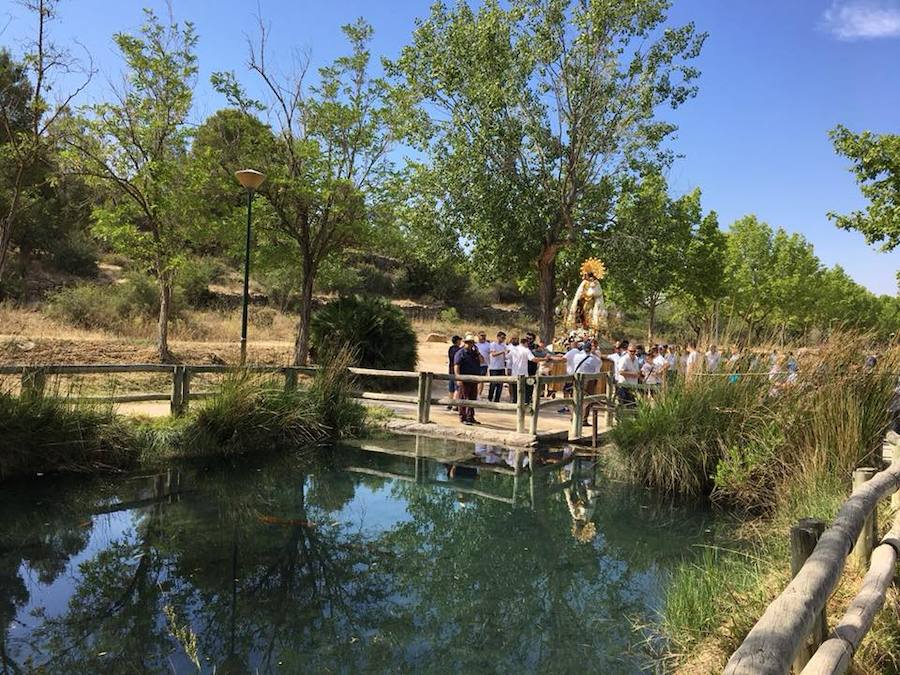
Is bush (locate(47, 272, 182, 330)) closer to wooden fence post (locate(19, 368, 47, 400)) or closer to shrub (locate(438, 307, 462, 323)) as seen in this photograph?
wooden fence post (locate(19, 368, 47, 400))

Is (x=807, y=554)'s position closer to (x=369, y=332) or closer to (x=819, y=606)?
(x=819, y=606)

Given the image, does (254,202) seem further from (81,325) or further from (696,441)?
(696,441)

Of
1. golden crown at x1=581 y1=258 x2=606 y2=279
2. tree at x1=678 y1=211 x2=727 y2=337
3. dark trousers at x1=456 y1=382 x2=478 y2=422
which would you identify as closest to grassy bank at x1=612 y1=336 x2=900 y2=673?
dark trousers at x1=456 y1=382 x2=478 y2=422

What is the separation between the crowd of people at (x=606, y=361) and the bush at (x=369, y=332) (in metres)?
2.41

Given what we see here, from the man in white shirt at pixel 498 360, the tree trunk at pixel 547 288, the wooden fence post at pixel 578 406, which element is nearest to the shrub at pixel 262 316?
the tree trunk at pixel 547 288

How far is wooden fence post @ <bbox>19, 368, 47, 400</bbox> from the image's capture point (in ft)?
25.2

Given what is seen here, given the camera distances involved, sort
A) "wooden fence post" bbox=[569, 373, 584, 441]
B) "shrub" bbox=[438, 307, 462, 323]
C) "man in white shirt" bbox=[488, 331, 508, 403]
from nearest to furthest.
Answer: "wooden fence post" bbox=[569, 373, 584, 441]
"man in white shirt" bbox=[488, 331, 508, 403]
"shrub" bbox=[438, 307, 462, 323]

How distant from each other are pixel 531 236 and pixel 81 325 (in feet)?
48.7

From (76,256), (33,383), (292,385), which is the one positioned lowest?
(292,385)

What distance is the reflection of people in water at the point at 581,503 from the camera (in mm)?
6730

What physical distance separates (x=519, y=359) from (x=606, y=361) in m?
4.52

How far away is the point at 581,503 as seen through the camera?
7.78 m

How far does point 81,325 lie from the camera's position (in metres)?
22.4

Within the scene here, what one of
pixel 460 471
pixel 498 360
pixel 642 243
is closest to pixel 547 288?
pixel 642 243
